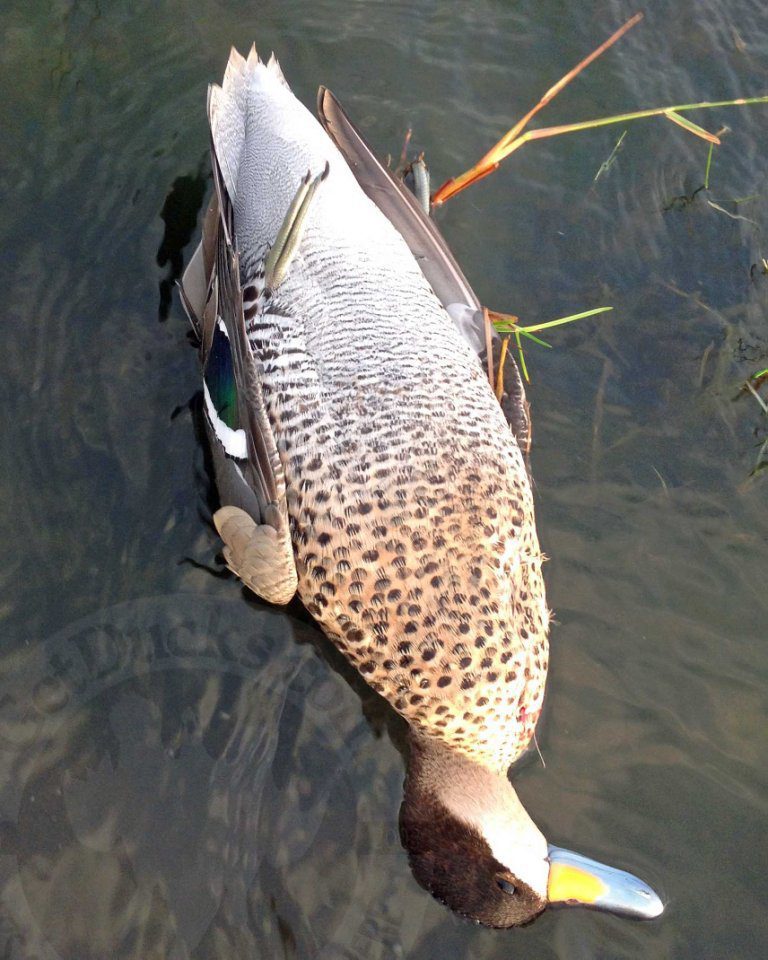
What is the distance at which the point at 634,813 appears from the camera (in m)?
3.22

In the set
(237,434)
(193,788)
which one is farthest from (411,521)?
(193,788)

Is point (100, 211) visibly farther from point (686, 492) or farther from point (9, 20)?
point (686, 492)

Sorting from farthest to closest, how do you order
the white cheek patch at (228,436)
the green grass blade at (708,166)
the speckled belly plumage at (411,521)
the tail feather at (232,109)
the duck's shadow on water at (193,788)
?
the green grass blade at (708,166) → the tail feather at (232,109) → the white cheek patch at (228,436) → the duck's shadow on water at (193,788) → the speckled belly plumage at (411,521)

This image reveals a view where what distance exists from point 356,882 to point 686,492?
1.99 m

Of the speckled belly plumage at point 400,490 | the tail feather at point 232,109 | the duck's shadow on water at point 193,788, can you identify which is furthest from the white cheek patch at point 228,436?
the tail feather at point 232,109

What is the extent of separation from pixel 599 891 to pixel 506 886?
291 mm

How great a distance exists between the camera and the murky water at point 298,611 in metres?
3.03

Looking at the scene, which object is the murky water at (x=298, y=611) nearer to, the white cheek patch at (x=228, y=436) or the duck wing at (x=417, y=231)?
the white cheek patch at (x=228, y=436)

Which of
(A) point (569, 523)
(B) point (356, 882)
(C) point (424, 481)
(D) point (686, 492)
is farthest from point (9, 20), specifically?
(B) point (356, 882)

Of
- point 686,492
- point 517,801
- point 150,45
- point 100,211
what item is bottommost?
point 517,801

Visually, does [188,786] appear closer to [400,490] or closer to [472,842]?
[472,842]

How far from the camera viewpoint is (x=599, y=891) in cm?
285

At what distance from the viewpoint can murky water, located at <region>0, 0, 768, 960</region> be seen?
119 inches

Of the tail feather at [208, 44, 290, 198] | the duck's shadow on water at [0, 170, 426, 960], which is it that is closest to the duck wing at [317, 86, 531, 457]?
the tail feather at [208, 44, 290, 198]
